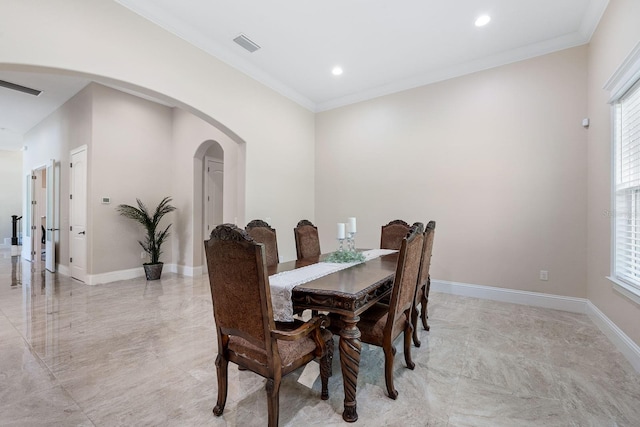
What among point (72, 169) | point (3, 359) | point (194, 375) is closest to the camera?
point (194, 375)

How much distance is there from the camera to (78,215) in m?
4.98

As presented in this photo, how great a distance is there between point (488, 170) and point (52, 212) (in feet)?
26.2

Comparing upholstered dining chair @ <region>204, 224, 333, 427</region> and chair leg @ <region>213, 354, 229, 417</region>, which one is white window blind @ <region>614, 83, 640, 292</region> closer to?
upholstered dining chair @ <region>204, 224, 333, 427</region>

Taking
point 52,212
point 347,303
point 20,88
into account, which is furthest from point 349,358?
point 52,212

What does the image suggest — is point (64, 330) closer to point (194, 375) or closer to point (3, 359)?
point (3, 359)

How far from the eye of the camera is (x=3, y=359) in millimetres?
2287

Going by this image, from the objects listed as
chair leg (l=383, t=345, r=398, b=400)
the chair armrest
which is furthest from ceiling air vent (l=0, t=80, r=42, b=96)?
chair leg (l=383, t=345, r=398, b=400)

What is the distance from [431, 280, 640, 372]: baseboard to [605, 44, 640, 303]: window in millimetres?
409

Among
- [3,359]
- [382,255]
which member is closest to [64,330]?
[3,359]

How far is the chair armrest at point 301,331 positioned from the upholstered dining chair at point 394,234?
6.98 feet

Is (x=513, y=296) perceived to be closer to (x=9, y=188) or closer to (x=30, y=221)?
(x=30, y=221)

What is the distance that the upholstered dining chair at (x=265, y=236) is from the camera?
9.82ft

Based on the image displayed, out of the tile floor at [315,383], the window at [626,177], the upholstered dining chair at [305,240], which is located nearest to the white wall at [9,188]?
the tile floor at [315,383]

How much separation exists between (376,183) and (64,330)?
4374 millimetres
